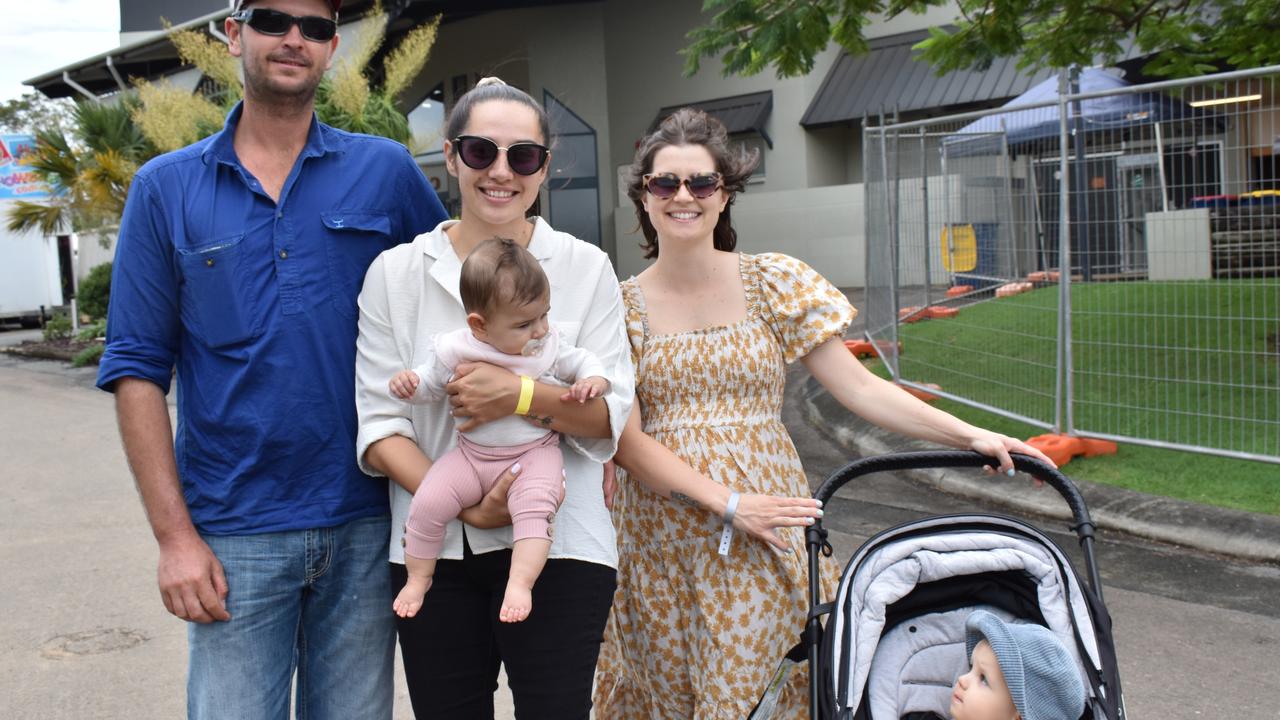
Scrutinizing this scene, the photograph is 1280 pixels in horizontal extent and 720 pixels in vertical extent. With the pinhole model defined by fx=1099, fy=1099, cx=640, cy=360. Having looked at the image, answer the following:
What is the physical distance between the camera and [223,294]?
231cm

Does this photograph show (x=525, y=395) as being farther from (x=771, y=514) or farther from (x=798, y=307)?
(x=798, y=307)

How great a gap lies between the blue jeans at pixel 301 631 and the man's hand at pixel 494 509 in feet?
1.07

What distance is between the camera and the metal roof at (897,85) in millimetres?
19141

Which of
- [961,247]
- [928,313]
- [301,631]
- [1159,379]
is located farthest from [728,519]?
[928,313]

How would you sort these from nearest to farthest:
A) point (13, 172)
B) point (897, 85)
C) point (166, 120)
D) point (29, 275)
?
point (166, 120)
point (897, 85)
point (29, 275)
point (13, 172)

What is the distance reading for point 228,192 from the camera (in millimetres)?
2359

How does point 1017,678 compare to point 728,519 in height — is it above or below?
below

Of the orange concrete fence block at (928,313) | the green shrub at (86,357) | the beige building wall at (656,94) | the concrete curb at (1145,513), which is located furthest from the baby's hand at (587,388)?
the beige building wall at (656,94)

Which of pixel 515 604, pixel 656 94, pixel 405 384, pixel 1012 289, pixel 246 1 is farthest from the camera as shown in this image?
pixel 656 94

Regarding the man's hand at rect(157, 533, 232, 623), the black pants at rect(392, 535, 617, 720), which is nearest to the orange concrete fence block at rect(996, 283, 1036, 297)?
the black pants at rect(392, 535, 617, 720)

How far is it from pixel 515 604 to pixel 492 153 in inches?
37.2

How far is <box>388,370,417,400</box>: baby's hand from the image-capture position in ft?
7.34

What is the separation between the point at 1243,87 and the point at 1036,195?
65.4 inches

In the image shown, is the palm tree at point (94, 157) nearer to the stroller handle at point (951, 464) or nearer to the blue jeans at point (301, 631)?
the blue jeans at point (301, 631)
